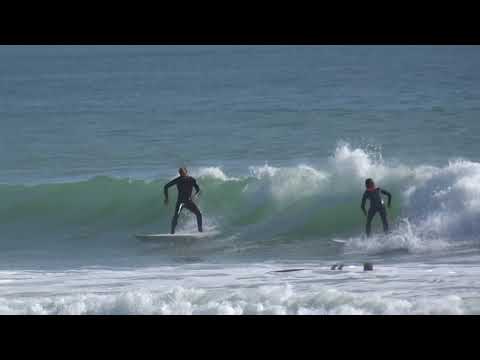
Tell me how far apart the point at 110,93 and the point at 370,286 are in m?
40.1

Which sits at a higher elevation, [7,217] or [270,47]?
[270,47]

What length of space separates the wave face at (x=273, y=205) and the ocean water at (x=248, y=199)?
0.16 feet

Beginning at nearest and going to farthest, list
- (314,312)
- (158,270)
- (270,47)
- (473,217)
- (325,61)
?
(314,312)
(158,270)
(473,217)
(325,61)
(270,47)

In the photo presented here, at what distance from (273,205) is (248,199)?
0.82m

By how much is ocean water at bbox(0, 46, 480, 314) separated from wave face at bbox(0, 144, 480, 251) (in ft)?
0.16

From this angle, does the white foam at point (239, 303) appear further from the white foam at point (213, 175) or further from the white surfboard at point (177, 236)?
the white foam at point (213, 175)

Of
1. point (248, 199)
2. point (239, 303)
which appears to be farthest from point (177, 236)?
point (239, 303)

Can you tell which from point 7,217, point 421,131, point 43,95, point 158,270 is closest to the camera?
point 158,270

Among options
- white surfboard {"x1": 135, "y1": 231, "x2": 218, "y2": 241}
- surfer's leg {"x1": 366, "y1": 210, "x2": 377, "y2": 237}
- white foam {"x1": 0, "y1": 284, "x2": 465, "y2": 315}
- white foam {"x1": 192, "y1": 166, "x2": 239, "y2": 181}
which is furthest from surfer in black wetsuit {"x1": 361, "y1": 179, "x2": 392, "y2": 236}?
white foam {"x1": 192, "y1": 166, "x2": 239, "y2": 181}

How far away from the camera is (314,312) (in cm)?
1381

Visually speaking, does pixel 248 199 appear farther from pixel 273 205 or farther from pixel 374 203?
pixel 374 203

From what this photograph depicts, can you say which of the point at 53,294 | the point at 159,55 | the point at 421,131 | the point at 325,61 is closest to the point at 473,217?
the point at 53,294

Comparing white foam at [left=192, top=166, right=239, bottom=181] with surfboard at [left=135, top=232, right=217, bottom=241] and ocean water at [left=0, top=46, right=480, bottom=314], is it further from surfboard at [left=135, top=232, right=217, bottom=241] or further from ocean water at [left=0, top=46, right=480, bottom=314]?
surfboard at [left=135, top=232, right=217, bottom=241]

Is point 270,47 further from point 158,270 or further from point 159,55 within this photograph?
point 158,270
